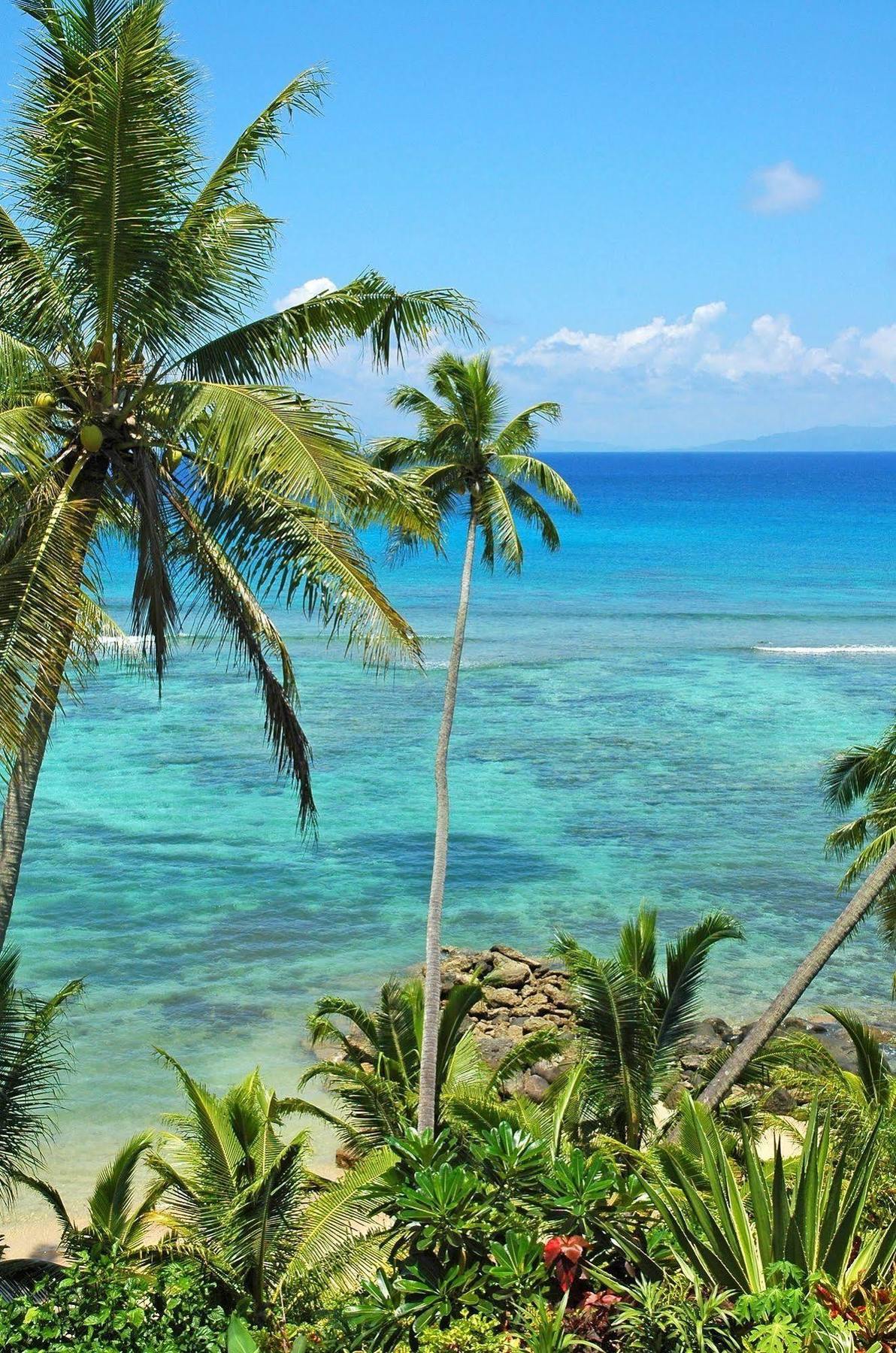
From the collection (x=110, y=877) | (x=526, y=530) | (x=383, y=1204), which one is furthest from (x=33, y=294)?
(x=526, y=530)

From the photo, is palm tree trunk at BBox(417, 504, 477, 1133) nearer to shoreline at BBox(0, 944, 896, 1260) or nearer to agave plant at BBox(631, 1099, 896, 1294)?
shoreline at BBox(0, 944, 896, 1260)

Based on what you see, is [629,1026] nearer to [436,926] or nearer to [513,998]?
[436,926]

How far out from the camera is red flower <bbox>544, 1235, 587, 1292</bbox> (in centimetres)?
630

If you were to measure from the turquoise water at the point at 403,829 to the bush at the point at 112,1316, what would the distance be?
9293mm

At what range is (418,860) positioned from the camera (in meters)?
30.0

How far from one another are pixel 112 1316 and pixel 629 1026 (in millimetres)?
6798

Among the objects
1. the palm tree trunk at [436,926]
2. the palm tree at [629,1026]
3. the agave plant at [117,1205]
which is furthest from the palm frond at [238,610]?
the palm tree trunk at [436,926]

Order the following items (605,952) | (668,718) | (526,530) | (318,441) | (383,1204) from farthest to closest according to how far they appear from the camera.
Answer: (526,530) < (668,718) < (605,952) < (318,441) < (383,1204)

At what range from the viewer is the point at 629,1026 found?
12867mm

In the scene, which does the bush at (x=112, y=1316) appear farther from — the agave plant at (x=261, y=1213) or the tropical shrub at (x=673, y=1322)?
the tropical shrub at (x=673, y=1322)

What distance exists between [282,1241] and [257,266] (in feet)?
26.5

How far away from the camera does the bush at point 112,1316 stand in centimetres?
706

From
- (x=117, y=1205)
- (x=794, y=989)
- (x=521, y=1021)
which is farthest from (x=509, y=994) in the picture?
(x=117, y=1205)

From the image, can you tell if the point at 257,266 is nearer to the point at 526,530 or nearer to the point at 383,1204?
the point at 383,1204
